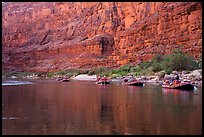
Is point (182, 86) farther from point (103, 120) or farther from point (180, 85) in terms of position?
point (103, 120)

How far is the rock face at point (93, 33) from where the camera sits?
59625 millimetres

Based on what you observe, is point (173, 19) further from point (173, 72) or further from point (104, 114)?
point (104, 114)

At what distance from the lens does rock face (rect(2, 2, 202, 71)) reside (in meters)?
59.6

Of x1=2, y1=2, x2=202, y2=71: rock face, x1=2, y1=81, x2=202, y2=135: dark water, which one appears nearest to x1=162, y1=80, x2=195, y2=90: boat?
x1=2, y1=81, x2=202, y2=135: dark water

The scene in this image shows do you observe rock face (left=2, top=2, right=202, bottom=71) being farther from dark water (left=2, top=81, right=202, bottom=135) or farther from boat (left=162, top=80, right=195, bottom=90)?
dark water (left=2, top=81, right=202, bottom=135)

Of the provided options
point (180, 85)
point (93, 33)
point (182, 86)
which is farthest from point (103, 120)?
point (93, 33)

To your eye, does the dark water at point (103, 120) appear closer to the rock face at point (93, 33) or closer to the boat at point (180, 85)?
the boat at point (180, 85)

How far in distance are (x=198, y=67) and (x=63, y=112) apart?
3021 cm

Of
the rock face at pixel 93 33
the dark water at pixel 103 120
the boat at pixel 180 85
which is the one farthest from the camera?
the rock face at pixel 93 33

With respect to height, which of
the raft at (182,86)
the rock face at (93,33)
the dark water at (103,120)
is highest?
the rock face at (93,33)

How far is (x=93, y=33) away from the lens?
8700 centimetres

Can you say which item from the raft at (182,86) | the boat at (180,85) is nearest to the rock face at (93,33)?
the boat at (180,85)

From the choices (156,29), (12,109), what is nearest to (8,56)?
(156,29)

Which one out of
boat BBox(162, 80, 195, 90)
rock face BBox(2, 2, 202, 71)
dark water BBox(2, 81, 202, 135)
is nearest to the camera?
dark water BBox(2, 81, 202, 135)
